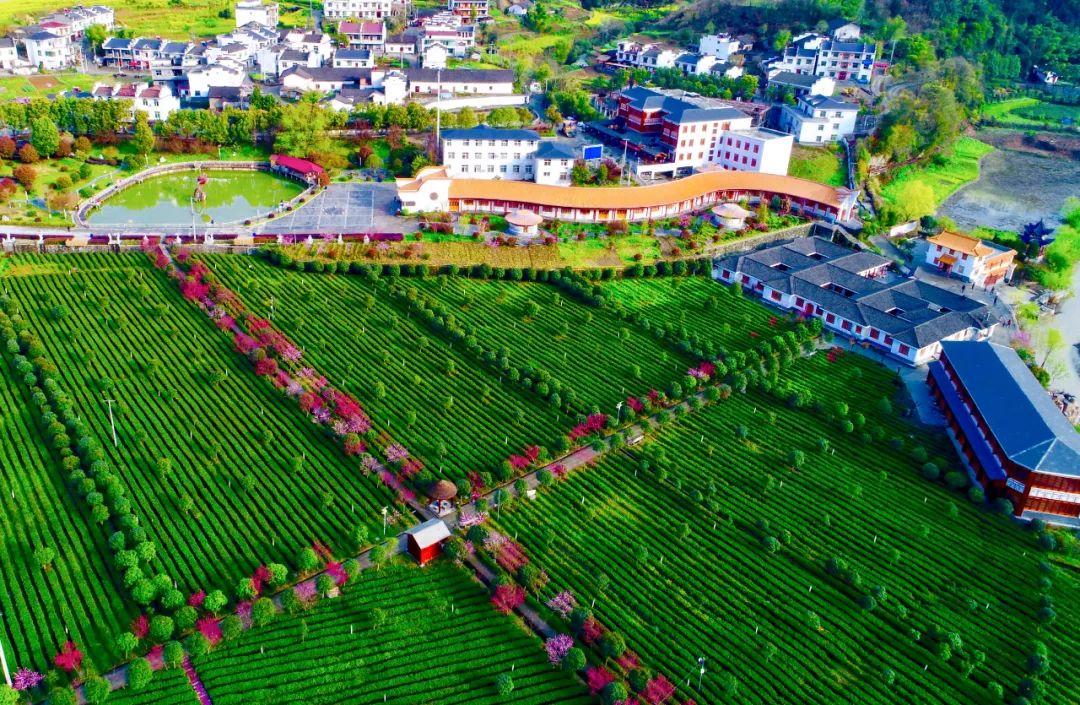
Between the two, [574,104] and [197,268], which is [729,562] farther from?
[574,104]

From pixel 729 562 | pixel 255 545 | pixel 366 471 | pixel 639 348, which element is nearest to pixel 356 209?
pixel 639 348

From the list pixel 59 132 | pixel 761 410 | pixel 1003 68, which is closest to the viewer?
pixel 761 410

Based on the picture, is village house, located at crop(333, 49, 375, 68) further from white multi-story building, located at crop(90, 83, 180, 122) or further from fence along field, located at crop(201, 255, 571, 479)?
fence along field, located at crop(201, 255, 571, 479)

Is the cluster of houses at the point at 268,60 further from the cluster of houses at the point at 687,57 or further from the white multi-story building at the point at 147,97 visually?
the cluster of houses at the point at 687,57

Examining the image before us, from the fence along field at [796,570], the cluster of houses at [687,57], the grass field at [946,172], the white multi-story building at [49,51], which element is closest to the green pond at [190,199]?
the white multi-story building at [49,51]

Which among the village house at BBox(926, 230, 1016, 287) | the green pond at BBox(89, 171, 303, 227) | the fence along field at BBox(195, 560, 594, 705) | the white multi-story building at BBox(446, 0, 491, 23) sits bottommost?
the fence along field at BBox(195, 560, 594, 705)

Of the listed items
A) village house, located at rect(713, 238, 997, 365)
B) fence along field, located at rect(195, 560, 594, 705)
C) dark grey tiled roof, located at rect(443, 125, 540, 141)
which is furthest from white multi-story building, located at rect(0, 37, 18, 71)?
fence along field, located at rect(195, 560, 594, 705)

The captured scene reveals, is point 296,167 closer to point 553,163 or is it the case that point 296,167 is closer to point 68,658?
point 553,163
